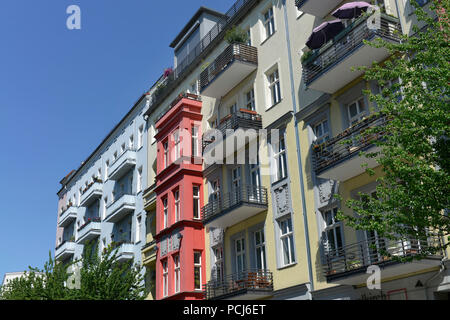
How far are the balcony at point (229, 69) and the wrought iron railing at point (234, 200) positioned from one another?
16.7 ft

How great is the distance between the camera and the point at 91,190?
40.8 metres

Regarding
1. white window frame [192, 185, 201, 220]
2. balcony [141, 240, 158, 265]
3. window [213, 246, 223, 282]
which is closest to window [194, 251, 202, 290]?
window [213, 246, 223, 282]

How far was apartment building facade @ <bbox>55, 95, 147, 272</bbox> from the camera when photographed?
33281 millimetres

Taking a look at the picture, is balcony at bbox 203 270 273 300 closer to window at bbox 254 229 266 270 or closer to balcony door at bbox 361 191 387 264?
window at bbox 254 229 266 270

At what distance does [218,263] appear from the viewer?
24.1 m

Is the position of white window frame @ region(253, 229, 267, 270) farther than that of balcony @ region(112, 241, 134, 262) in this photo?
No

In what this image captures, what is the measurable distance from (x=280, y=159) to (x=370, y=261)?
7195 mm

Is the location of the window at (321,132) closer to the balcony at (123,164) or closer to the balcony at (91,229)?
the balcony at (123,164)

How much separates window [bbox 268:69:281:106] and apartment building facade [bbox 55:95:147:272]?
12.9 metres

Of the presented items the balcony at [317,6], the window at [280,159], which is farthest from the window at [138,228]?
the balcony at [317,6]

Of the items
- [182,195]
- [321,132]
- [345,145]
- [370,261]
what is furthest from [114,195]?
[370,261]
